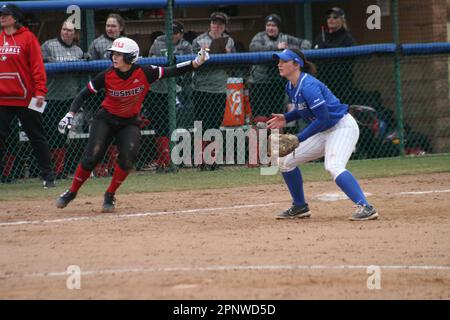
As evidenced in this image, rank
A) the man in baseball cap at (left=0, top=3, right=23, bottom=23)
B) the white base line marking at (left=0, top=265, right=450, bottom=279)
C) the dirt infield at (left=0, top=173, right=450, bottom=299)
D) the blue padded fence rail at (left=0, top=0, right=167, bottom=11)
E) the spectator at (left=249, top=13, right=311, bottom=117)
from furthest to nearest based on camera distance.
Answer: the spectator at (left=249, top=13, right=311, bottom=117), the blue padded fence rail at (left=0, top=0, right=167, bottom=11), the man in baseball cap at (left=0, top=3, right=23, bottom=23), the white base line marking at (left=0, top=265, right=450, bottom=279), the dirt infield at (left=0, top=173, right=450, bottom=299)

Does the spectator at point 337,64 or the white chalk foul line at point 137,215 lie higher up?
the spectator at point 337,64

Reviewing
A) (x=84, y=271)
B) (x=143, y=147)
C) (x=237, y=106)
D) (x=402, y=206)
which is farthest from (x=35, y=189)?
(x=84, y=271)

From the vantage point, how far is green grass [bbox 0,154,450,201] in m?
11.5

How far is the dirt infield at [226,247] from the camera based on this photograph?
19.6 ft

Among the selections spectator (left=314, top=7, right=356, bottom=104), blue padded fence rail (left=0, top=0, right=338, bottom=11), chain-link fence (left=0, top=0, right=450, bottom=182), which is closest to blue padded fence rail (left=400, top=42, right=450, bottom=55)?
chain-link fence (left=0, top=0, right=450, bottom=182)

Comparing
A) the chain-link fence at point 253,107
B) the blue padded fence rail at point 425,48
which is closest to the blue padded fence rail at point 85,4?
the chain-link fence at point 253,107

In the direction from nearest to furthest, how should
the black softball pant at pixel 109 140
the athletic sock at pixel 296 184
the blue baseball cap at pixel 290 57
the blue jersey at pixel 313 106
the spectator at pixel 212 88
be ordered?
the blue jersey at pixel 313 106 → the blue baseball cap at pixel 290 57 → the athletic sock at pixel 296 184 → the black softball pant at pixel 109 140 → the spectator at pixel 212 88

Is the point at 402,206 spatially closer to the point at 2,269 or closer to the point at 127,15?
the point at 2,269

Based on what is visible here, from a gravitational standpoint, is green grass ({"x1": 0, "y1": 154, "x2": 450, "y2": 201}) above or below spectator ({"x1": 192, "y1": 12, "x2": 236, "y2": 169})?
below

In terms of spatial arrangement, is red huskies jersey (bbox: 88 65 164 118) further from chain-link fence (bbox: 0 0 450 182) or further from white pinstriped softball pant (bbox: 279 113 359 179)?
chain-link fence (bbox: 0 0 450 182)

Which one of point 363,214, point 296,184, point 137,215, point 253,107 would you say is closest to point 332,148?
point 296,184

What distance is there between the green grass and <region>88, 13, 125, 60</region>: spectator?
5.32 ft

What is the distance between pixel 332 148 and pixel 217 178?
3750 millimetres

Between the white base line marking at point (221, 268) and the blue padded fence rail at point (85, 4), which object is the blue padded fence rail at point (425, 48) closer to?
the blue padded fence rail at point (85, 4)
